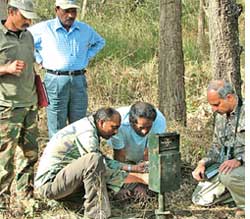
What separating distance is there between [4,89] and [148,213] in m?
1.67

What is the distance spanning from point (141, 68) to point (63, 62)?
438 cm

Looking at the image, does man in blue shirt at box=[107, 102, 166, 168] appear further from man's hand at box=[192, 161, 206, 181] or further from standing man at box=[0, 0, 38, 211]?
standing man at box=[0, 0, 38, 211]

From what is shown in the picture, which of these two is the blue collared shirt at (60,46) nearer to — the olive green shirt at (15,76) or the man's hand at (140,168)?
the olive green shirt at (15,76)

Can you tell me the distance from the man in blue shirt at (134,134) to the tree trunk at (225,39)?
1.45 m

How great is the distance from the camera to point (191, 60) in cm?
1099

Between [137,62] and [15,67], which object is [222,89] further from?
[137,62]

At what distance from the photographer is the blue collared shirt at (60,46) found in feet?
20.5

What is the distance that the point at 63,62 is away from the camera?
245 inches

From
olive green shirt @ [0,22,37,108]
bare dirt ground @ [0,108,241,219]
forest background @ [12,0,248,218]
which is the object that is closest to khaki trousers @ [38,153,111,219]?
bare dirt ground @ [0,108,241,219]

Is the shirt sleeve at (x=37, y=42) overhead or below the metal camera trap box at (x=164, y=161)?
overhead

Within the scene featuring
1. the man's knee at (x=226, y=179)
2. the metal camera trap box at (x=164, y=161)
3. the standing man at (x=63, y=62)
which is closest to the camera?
the metal camera trap box at (x=164, y=161)

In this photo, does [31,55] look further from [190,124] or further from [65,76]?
[190,124]

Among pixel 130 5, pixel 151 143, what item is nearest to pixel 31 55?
pixel 151 143

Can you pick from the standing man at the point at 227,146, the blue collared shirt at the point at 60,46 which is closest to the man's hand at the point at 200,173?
the standing man at the point at 227,146
